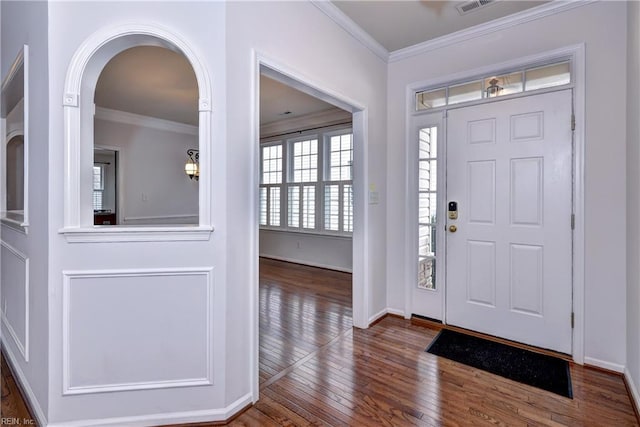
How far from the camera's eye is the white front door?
2508 millimetres

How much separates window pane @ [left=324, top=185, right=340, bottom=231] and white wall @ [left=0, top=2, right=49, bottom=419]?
4132mm

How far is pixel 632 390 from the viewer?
1996 millimetres

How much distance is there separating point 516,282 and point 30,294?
3.43 meters

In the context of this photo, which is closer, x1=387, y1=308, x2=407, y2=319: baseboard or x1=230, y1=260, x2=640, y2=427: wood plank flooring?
x1=230, y1=260, x2=640, y2=427: wood plank flooring

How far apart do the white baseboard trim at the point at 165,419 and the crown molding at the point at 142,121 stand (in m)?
5.06

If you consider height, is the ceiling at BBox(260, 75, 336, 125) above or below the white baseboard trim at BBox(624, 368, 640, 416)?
above

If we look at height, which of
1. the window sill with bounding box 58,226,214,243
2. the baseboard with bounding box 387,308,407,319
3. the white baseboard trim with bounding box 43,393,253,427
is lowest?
the white baseboard trim with bounding box 43,393,253,427

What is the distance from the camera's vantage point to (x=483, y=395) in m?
2.04

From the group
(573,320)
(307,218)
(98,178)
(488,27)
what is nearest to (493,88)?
(488,27)

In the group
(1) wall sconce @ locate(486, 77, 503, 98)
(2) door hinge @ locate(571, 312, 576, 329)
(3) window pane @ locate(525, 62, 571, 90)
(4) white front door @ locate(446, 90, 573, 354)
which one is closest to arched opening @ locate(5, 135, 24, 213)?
(4) white front door @ locate(446, 90, 573, 354)

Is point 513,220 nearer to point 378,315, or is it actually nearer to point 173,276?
point 378,315

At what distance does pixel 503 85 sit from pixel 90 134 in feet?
10.0

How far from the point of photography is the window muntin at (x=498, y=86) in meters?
2.55

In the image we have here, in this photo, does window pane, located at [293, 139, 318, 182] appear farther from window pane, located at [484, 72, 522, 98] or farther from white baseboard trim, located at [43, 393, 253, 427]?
white baseboard trim, located at [43, 393, 253, 427]
